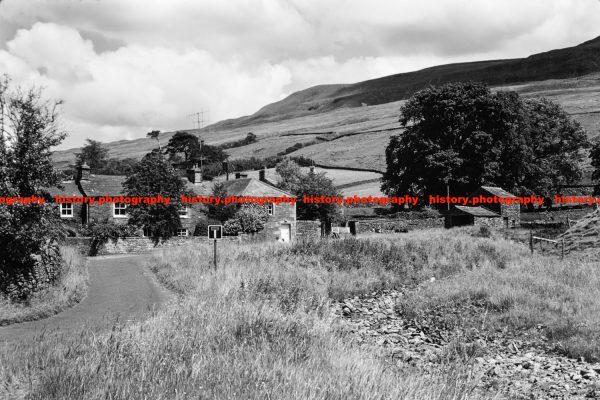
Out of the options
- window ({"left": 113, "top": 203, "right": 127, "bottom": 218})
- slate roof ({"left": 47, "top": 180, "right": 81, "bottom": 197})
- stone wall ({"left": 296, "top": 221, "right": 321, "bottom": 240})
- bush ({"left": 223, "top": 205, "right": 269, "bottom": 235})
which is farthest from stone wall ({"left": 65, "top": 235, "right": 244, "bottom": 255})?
stone wall ({"left": 296, "top": 221, "right": 321, "bottom": 240})

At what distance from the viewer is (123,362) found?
7.45 meters

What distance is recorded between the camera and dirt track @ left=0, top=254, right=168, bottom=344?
12.6 metres

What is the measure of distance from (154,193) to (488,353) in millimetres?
32592

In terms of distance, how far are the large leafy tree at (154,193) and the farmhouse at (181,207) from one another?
3.38 feet

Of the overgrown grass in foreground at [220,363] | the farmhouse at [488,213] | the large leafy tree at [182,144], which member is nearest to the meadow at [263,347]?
the overgrown grass in foreground at [220,363]

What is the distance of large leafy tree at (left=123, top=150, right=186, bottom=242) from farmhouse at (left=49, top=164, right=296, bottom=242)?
3.38ft

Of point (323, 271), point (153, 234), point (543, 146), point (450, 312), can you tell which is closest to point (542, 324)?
point (450, 312)

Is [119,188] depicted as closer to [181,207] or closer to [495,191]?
[181,207]

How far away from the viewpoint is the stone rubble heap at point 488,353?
1145 centimetres

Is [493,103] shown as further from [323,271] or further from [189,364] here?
[189,364]

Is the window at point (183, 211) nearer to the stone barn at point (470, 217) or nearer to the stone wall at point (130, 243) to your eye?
the stone wall at point (130, 243)

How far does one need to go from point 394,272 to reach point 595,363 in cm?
1352

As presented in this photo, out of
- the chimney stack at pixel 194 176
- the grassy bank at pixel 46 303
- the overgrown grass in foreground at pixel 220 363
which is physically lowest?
the grassy bank at pixel 46 303

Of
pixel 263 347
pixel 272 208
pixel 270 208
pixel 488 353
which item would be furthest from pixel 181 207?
pixel 263 347
